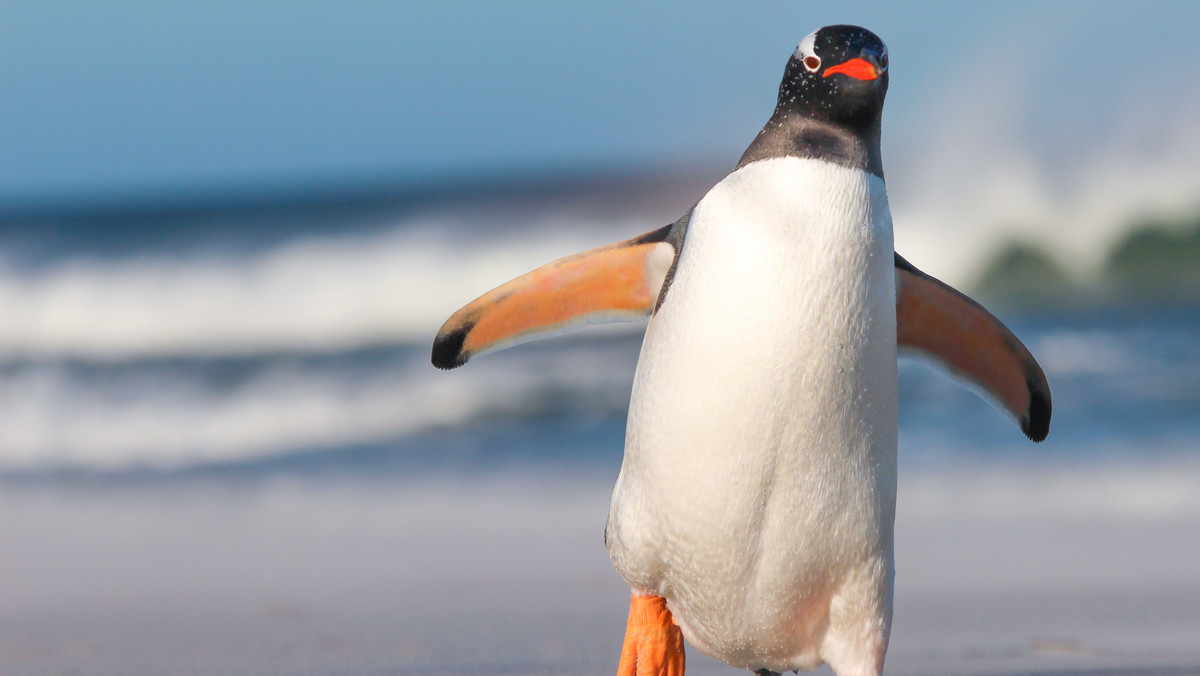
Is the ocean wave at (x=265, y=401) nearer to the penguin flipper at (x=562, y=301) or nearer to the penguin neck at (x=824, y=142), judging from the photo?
the penguin flipper at (x=562, y=301)

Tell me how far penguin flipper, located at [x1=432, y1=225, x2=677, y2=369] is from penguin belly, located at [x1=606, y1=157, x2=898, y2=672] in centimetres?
16

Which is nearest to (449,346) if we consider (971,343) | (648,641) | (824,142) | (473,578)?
(648,641)

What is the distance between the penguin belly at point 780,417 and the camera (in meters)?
2.01

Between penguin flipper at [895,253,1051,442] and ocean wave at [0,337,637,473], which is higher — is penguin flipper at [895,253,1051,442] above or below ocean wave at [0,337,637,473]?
below

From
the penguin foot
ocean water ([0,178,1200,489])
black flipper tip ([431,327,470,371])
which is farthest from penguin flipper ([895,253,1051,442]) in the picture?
ocean water ([0,178,1200,489])

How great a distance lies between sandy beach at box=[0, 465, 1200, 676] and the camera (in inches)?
121

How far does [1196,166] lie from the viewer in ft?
39.0

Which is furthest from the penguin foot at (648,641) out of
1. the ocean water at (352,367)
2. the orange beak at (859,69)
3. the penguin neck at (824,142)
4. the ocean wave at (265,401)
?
the ocean wave at (265,401)

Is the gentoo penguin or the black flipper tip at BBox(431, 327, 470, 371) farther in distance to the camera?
the black flipper tip at BBox(431, 327, 470, 371)

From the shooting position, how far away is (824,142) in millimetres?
2070

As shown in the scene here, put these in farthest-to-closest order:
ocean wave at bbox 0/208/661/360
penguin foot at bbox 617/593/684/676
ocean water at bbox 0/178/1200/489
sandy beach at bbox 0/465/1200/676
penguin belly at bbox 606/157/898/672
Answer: ocean wave at bbox 0/208/661/360, ocean water at bbox 0/178/1200/489, sandy beach at bbox 0/465/1200/676, penguin foot at bbox 617/593/684/676, penguin belly at bbox 606/157/898/672

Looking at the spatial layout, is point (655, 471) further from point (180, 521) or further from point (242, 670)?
point (180, 521)

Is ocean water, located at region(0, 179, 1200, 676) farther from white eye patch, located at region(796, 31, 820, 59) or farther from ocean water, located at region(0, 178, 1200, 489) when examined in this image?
white eye patch, located at region(796, 31, 820, 59)

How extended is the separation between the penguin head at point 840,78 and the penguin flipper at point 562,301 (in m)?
0.38
